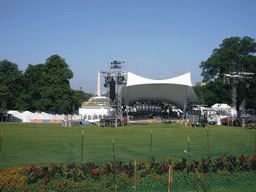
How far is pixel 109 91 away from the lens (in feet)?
141

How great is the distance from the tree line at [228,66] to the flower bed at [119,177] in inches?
1719

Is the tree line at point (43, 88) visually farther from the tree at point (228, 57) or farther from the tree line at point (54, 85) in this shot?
the tree at point (228, 57)

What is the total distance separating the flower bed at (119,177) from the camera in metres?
7.20

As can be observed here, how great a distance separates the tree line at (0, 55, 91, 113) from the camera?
158 feet

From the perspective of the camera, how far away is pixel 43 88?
4847 centimetres

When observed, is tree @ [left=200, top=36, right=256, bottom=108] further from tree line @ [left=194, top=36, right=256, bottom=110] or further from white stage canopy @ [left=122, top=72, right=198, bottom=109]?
white stage canopy @ [left=122, top=72, right=198, bottom=109]

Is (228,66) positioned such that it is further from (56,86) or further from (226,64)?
(56,86)

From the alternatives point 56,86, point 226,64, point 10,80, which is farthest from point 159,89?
point 10,80

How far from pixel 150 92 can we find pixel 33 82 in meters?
24.6

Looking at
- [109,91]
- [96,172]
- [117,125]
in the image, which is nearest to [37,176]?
[96,172]

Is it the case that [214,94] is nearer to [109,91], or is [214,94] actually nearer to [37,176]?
[109,91]

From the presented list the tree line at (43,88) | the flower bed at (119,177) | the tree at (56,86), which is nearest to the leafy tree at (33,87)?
the tree line at (43,88)

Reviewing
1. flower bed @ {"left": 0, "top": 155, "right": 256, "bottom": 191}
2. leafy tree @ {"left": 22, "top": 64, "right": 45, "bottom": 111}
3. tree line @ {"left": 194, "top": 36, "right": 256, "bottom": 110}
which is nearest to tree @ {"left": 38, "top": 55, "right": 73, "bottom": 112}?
leafy tree @ {"left": 22, "top": 64, "right": 45, "bottom": 111}

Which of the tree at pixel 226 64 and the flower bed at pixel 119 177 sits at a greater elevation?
the tree at pixel 226 64
